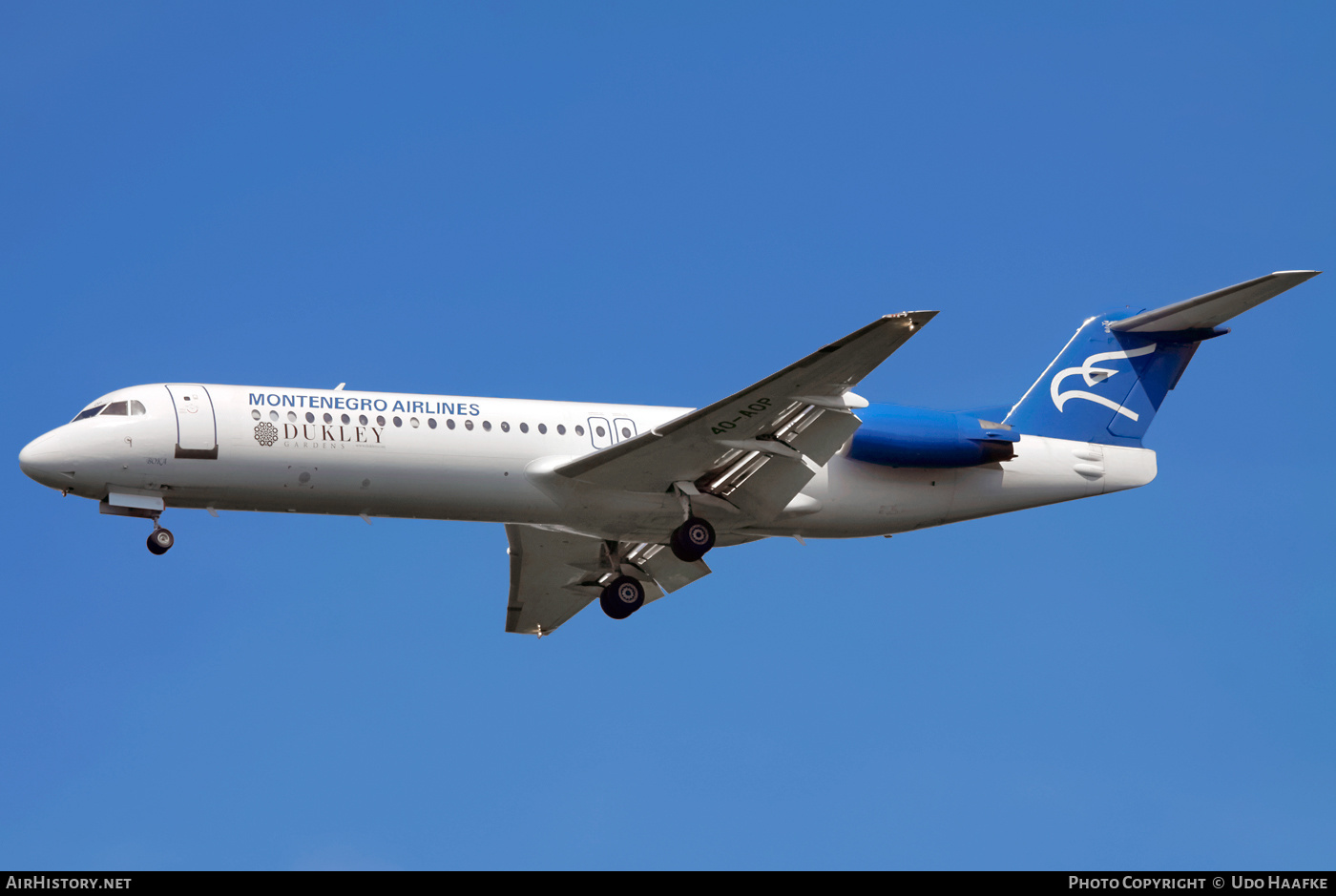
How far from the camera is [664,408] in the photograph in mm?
26859

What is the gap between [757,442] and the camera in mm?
24641

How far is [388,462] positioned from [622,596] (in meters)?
6.01

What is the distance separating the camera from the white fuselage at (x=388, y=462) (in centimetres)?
2334

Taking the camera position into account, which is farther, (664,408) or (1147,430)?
(1147,430)

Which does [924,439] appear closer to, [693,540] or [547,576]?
[693,540]

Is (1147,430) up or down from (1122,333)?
down

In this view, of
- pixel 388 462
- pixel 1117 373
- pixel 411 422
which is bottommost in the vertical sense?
pixel 388 462

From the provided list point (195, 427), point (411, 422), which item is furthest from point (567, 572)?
point (195, 427)

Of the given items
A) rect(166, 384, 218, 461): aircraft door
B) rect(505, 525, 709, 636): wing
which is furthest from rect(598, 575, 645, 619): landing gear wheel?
rect(166, 384, 218, 461): aircraft door

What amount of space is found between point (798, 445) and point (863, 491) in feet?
6.51

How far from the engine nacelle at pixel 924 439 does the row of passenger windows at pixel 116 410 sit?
36.6 ft
